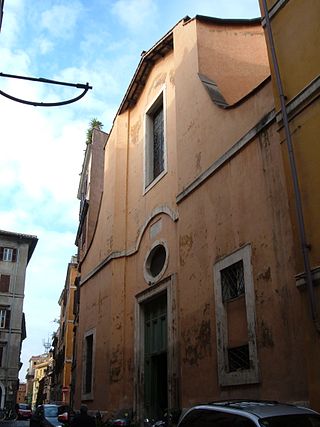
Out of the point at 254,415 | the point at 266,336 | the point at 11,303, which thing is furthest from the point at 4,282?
the point at 254,415

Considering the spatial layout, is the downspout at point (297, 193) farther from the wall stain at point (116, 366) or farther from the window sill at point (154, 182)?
the wall stain at point (116, 366)

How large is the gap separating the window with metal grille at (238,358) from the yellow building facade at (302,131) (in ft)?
6.34

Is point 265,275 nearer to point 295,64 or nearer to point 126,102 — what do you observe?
point 295,64

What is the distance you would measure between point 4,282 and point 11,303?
193 cm

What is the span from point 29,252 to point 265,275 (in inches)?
1610

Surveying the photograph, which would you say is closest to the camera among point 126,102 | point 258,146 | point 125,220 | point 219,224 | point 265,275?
point 265,275

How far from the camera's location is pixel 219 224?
1030cm

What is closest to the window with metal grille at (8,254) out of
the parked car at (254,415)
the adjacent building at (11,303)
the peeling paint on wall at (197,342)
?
the adjacent building at (11,303)

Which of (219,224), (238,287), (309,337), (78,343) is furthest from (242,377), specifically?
(78,343)

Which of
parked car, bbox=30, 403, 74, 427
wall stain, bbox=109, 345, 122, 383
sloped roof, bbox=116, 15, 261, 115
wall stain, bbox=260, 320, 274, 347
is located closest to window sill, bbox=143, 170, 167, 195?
sloped roof, bbox=116, 15, 261, 115

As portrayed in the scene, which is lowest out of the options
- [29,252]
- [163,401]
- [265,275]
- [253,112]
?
[163,401]

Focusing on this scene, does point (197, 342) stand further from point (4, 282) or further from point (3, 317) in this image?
point (4, 282)

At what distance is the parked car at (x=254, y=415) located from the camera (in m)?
5.14

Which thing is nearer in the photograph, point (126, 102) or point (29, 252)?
point (126, 102)
